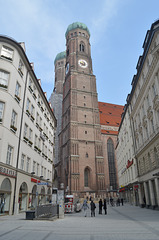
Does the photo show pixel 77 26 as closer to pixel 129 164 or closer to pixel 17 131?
pixel 129 164

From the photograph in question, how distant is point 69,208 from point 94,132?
119 ft

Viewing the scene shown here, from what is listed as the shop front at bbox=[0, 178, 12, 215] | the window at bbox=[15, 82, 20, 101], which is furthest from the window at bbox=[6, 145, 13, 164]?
the window at bbox=[15, 82, 20, 101]

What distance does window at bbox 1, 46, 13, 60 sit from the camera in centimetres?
1867

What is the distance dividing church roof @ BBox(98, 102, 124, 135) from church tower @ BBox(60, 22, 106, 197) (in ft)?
31.0

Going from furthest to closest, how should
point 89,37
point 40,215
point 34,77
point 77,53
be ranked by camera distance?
point 89,37, point 77,53, point 34,77, point 40,215

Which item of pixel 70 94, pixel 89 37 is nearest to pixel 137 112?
pixel 70 94

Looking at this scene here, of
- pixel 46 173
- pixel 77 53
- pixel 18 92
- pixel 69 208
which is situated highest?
pixel 77 53

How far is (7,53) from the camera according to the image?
19062 mm

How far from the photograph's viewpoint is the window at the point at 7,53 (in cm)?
1867

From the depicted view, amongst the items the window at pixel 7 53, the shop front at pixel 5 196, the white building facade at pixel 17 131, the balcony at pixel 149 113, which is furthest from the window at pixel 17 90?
the balcony at pixel 149 113

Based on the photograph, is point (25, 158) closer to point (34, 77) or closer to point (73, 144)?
point (34, 77)

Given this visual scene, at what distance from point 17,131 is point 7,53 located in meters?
7.59

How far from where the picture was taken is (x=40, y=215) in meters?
13.7

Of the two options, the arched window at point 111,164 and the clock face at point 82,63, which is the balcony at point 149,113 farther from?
the clock face at point 82,63
